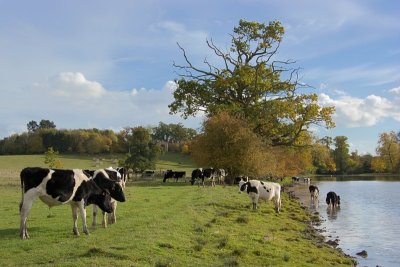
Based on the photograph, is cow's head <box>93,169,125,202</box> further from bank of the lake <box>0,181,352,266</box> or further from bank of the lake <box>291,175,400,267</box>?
bank of the lake <box>291,175,400,267</box>

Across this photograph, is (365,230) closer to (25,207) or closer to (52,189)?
(52,189)

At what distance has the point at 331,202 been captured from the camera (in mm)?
30141

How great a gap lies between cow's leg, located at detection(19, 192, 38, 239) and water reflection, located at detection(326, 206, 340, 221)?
56.3 ft

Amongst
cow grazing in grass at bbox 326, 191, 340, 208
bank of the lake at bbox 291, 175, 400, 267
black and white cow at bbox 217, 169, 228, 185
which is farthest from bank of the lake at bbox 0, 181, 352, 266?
black and white cow at bbox 217, 169, 228, 185

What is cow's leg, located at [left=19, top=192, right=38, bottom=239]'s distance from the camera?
11430mm

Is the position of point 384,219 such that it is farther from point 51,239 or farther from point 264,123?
point 264,123

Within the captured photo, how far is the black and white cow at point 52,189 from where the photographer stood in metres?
11.6

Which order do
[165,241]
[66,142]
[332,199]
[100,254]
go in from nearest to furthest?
[100,254] < [165,241] < [332,199] < [66,142]

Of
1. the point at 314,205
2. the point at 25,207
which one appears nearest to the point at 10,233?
the point at 25,207

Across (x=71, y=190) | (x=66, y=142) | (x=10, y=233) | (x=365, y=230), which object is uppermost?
(x=66, y=142)

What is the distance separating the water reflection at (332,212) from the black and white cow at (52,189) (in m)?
15.8

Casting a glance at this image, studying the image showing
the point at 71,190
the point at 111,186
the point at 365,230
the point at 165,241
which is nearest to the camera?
the point at 165,241

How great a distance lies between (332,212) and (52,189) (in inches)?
778

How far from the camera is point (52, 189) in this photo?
39.0 feet
